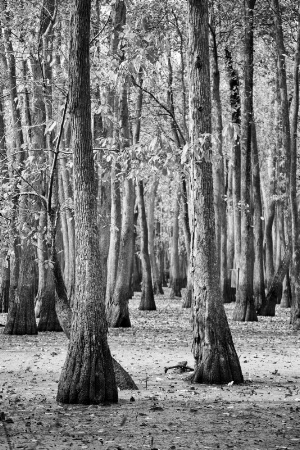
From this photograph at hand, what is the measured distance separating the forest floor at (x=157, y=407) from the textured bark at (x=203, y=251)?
0.36m

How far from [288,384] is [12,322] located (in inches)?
360

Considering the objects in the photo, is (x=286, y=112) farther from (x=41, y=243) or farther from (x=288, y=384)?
(x=288, y=384)

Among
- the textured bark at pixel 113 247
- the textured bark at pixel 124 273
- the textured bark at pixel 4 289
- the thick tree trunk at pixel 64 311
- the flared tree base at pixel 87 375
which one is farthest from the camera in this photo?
the textured bark at pixel 4 289

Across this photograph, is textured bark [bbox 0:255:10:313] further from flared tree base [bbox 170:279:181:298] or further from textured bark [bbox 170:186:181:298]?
flared tree base [bbox 170:279:181:298]

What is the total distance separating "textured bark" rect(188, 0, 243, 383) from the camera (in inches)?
461

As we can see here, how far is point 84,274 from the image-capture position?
33.5 feet

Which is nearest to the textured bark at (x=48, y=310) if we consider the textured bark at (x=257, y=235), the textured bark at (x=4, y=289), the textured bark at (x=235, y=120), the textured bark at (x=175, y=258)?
the textured bark at (x=235, y=120)

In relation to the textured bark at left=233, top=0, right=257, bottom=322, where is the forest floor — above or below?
below

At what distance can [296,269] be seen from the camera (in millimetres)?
20922

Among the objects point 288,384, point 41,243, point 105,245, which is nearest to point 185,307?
point 105,245

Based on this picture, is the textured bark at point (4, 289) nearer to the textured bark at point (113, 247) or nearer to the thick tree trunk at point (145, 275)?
the thick tree trunk at point (145, 275)

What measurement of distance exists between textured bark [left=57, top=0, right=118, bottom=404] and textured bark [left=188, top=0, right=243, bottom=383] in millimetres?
1896

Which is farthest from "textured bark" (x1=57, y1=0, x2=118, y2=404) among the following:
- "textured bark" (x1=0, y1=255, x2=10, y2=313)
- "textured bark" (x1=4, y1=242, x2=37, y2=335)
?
"textured bark" (x1=0, y1=255, x2=10, y2=313)

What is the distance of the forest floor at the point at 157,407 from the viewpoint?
811 centimetres
